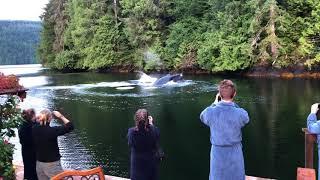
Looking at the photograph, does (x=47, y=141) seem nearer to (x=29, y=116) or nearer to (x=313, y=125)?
(x=29, y=116)

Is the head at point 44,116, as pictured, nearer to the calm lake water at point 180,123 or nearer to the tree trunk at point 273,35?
the calm lake water at point 180,123

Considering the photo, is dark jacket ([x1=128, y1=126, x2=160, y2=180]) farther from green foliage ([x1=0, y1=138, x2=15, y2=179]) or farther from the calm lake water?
the calm lake water

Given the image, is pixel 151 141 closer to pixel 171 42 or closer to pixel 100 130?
pixel 100 130

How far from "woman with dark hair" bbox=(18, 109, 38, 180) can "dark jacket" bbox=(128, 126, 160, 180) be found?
1.51 metres

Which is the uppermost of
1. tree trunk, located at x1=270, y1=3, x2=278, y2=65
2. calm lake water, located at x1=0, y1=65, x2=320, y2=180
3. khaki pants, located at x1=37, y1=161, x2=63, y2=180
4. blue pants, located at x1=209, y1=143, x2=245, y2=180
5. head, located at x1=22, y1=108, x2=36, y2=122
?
tree trunk, located at x1=270, y1=3, x2=278, y2=65

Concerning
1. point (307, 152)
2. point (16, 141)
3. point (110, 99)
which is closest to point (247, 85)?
point (110, 99)

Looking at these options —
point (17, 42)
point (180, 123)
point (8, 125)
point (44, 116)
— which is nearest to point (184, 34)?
point (180, 123)

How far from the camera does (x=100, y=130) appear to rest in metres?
16.5

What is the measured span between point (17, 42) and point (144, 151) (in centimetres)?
10376

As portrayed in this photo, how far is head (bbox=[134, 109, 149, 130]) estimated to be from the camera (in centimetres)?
570

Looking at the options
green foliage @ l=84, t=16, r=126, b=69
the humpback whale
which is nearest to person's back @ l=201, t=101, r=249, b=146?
the humpback whale

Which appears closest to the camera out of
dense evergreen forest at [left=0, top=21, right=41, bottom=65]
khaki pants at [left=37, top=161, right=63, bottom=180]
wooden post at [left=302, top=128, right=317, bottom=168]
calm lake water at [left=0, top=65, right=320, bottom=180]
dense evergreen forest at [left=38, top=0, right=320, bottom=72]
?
wooden post at [left=302, top=128, right=317, bottom=168]

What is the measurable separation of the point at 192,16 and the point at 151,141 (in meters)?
37.8

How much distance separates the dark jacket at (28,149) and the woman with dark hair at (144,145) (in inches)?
59.8
